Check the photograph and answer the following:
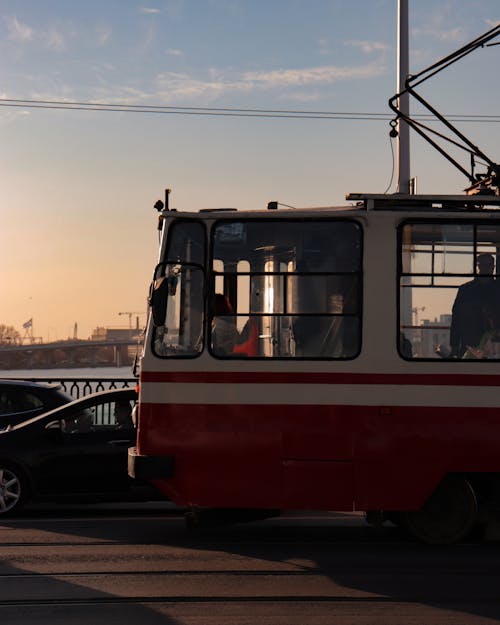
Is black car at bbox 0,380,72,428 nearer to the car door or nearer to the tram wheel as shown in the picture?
the car door

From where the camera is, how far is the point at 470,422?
28.4ft

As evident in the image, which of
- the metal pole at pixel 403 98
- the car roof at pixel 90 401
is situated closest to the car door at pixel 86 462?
the car roof at pixel 90 401

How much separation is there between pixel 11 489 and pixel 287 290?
4.12 m

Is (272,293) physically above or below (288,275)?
below

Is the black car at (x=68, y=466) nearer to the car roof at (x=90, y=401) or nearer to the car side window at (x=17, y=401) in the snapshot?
the car roof at (x=90, y=401)

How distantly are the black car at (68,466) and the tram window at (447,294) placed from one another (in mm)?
3561

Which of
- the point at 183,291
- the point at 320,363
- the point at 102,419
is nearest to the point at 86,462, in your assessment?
the point at 102,419

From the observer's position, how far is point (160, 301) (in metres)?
8.56

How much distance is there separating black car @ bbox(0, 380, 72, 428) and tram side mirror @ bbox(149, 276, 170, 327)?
16.6 ft

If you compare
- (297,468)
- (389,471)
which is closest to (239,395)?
(297,468)

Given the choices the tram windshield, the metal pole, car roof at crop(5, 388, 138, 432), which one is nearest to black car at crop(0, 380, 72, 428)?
car roof at crop(5, 388, 138, 432)

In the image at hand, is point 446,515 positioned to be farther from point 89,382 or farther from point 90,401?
point 89,382

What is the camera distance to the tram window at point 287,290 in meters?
8.71

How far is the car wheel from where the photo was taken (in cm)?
1082
